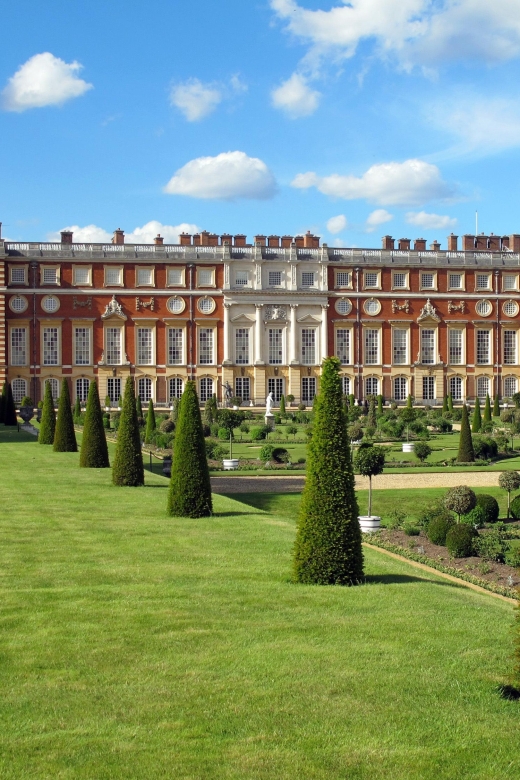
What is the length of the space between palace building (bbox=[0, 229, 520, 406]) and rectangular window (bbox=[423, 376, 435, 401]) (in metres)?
0.08

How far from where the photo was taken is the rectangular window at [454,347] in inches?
2199

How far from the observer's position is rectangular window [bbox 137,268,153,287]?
52.8m

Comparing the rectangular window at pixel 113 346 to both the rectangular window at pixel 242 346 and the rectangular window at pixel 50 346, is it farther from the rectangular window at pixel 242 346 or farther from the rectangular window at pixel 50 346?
the rectangular window at pixel 242 346

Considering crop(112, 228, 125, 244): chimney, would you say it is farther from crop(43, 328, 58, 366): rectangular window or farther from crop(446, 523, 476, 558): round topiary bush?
crop(446, 523, 476, 558): round topiary bush

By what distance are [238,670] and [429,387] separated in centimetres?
5012

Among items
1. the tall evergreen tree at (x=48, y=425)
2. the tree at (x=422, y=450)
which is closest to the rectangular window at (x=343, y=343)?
the tall evergreen tree at (x=48, y=425)

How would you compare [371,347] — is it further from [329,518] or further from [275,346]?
[329,518]

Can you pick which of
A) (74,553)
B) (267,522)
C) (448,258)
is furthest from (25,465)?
(448,258)

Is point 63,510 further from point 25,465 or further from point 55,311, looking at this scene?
point 55,311

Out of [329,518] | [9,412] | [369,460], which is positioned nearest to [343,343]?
[9,412]

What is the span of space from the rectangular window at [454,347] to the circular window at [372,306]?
4.56 metres

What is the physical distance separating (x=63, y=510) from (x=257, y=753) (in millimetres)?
9239

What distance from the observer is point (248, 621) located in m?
7.66

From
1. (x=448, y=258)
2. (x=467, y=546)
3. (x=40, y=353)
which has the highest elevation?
(x=448, y=258)
